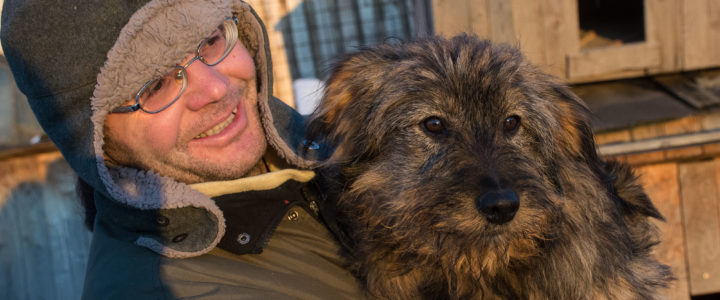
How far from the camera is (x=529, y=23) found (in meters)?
4.27

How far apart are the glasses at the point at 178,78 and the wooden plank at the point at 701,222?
11.0ft

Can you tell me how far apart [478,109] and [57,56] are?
1437mm

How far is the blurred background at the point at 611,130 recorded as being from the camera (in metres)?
3.85

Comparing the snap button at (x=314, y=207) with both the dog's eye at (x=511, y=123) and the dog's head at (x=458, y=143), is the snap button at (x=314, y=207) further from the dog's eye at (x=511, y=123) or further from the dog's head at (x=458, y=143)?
the dog's eye at (x=511, y=123)

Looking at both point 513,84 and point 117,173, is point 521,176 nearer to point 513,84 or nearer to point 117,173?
point 513,84

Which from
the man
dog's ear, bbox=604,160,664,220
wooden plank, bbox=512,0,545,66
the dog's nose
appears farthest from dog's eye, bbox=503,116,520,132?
wooden plank, bbox=512,0,545,66

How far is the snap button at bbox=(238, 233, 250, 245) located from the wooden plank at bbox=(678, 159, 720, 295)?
3.38 meters

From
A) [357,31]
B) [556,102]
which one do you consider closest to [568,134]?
[556,102]

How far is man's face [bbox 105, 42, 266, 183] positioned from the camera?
2.22m

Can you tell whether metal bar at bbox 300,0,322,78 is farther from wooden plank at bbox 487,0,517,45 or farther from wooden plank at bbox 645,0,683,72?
wooden plank at bbox 645,0,683,72

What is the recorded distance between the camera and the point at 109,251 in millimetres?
1936

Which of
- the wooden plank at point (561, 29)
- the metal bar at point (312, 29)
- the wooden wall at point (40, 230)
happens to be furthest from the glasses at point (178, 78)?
the metal bar at point (312, 29)

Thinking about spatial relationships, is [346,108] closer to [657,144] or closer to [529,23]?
[529,23]

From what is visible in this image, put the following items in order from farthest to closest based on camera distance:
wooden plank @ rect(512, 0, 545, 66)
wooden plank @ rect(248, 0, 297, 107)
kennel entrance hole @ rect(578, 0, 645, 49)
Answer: wooden plank @ rect(248, 0, 297, 107) < kennel entrance hole @ rect(578, 0, 645, 49) < wooden plank @ rect(512, 0, 545, 66)
